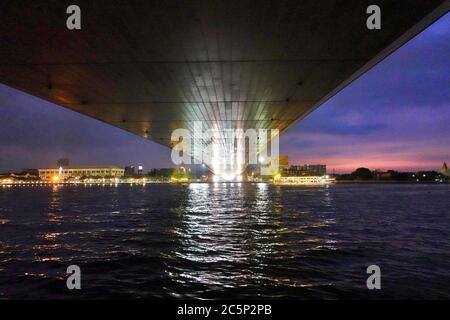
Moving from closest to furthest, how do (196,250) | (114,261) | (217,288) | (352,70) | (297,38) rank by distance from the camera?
(217,288), (114,261), (196,250), (297,38), (352,70)

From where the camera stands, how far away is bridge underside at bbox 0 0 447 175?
12656mm

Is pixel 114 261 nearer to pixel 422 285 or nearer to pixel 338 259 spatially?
pixel 338 259

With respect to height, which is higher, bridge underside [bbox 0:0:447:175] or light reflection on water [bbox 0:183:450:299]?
bridge underside [bbox 0:0:447:175]

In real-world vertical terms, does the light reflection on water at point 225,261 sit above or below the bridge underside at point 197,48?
below

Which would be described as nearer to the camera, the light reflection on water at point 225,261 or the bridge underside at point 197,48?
the light reflection on water at point 225,261

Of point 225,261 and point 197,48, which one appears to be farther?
point 197,48

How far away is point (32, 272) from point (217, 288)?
5.38 m

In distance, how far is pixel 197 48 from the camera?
653 inches

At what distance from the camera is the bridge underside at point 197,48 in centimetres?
1266

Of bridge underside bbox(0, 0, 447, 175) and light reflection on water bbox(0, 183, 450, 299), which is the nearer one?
light reflection on water bbox(0, 183, 450, 299)

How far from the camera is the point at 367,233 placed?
17703mm

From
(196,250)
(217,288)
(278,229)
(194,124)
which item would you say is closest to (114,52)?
(196,250)

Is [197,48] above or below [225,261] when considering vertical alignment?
above
